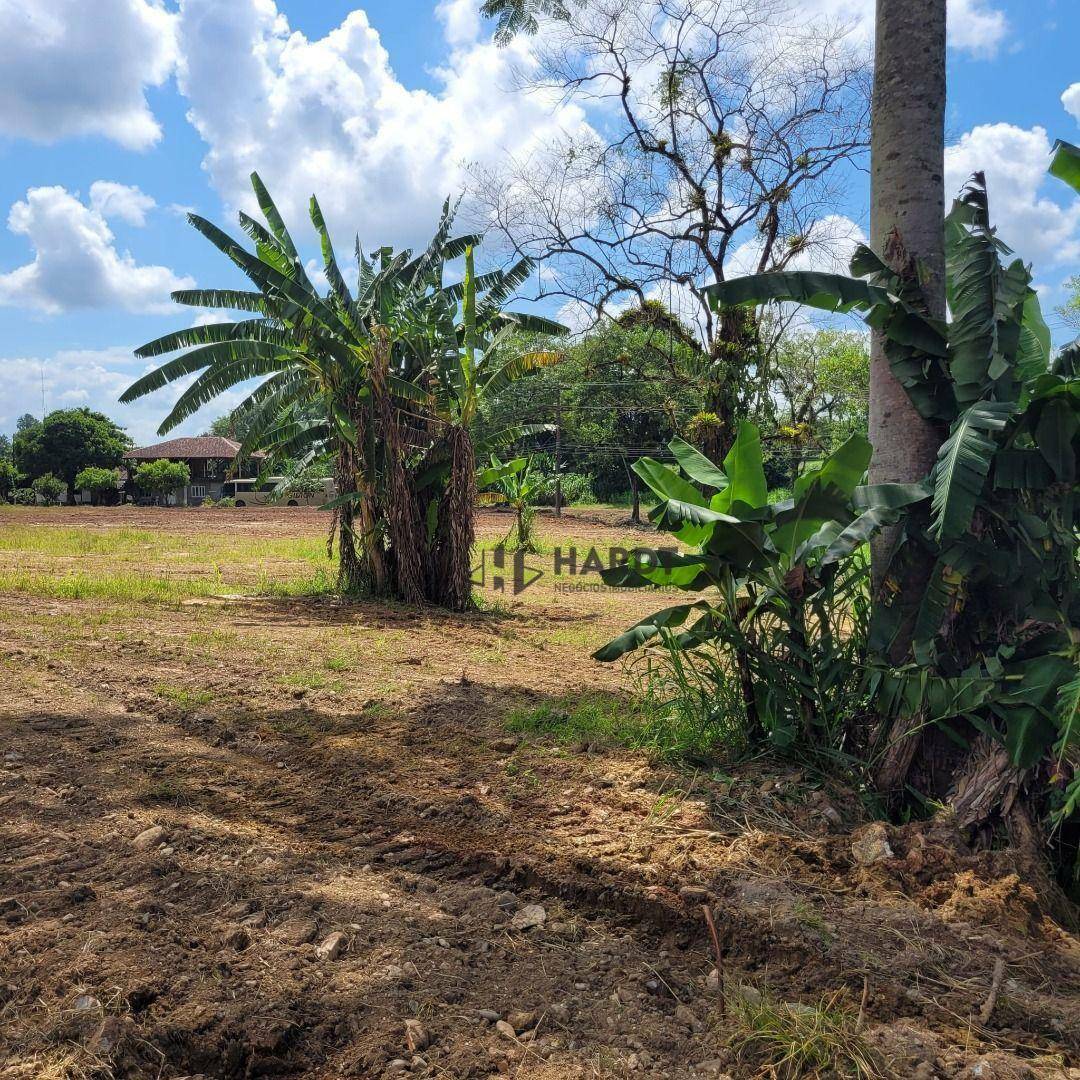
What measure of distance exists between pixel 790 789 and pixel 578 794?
0.98 m

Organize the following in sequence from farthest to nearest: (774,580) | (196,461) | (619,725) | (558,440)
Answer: (196,461) → (558,440) → (619,725) → (774,580)

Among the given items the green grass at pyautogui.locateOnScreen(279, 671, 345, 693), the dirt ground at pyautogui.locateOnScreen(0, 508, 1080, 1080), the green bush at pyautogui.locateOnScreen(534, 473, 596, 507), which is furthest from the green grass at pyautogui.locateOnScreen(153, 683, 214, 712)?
the green bush at pyautogui.locateOnScreen(534, 473, 596, 507)

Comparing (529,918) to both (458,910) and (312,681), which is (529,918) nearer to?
(458,910)

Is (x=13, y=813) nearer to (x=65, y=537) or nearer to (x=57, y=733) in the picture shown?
(x=57, y=733)

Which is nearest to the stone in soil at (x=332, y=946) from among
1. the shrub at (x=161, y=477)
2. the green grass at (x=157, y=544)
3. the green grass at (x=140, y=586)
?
the green grass at (x=140, y=586)

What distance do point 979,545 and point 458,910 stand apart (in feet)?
8.35

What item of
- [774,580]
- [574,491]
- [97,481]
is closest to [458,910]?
[774,580]

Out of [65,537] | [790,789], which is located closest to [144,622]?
[790,789]

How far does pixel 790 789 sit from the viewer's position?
12.8 ft

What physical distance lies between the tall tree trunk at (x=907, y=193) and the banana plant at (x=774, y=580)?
26 centimetres

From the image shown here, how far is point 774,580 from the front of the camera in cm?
409

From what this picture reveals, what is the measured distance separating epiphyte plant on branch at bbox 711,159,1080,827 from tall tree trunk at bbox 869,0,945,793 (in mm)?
95

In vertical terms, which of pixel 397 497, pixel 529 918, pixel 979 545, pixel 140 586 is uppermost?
pixel 397 497

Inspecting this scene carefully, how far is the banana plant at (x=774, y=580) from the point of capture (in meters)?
4.03
